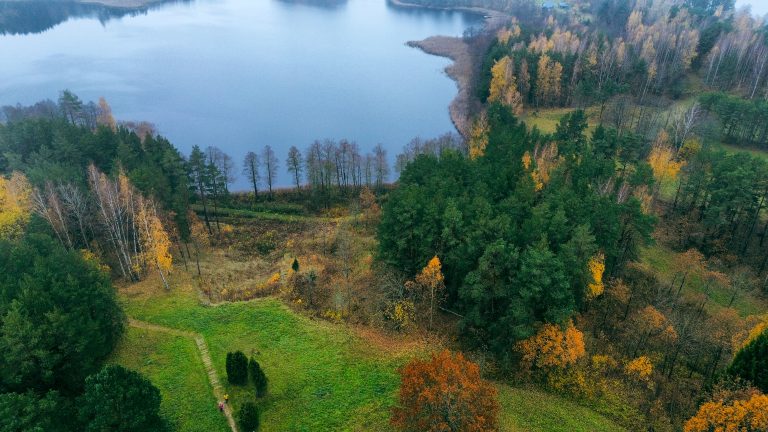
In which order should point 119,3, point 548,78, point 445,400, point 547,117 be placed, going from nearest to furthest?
point 445,400
point 547,117
point 548,78
point 119,3

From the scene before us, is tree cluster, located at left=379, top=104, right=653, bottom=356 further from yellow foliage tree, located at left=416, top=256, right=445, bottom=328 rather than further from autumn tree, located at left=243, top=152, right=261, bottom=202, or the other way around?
autumn tree, located at left=243, top=152, right=261, bottom=202

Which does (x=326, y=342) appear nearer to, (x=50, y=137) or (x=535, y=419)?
(x=535, y=419)

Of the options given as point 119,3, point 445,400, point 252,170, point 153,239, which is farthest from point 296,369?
point 119,3

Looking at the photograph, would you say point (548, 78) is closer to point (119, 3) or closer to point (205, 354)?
point (205, 354)

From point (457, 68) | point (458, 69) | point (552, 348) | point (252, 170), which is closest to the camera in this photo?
point (552, 348)

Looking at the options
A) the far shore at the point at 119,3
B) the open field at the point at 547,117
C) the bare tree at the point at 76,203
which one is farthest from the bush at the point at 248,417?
the far shore at the point at 119,3

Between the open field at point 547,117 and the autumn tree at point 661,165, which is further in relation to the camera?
the open field at point 547,117

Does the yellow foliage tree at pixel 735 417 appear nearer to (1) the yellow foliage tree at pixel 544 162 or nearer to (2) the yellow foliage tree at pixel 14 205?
(1) the yellow foliage tree at pixel 544 162
